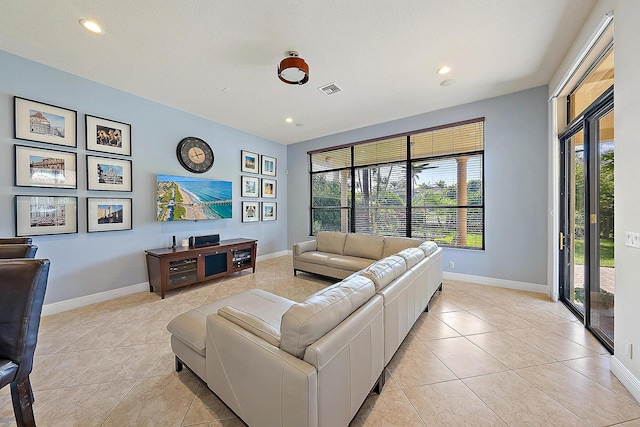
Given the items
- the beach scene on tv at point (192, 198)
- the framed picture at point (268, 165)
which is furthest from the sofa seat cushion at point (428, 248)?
the framed picture at point (268, 165)

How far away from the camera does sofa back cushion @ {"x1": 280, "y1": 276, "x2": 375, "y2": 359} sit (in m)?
1.11

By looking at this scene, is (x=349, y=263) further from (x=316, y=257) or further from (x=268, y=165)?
(x=268, y=165)

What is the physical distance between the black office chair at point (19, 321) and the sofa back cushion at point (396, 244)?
382 centimetres

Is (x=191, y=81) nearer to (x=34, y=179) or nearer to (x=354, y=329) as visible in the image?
(x=34, y=179)

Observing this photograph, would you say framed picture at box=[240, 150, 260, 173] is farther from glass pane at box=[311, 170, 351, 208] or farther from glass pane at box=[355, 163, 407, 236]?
glass pane at box=[355, 163, 407, 236]

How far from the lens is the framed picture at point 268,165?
19.1 feet

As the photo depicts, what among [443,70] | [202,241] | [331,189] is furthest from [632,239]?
[202,241]

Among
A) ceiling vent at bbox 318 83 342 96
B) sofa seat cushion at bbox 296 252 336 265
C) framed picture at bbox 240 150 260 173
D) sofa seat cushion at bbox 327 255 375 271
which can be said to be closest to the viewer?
ceiling vent at bbox 318 83 342 96

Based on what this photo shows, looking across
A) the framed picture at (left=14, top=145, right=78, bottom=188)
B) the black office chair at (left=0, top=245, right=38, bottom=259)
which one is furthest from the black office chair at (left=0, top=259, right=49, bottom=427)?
the framed picture at (left=14, top=145, right=78, bottom=188)

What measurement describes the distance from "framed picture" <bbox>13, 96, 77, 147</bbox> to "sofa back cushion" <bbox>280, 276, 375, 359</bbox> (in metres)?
3.82

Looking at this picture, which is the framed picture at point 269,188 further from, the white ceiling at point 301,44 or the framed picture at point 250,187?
the white ceiling at point 301,44

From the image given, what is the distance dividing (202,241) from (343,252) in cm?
252

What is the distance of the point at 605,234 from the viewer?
223 cm

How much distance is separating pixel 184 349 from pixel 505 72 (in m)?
4.59
